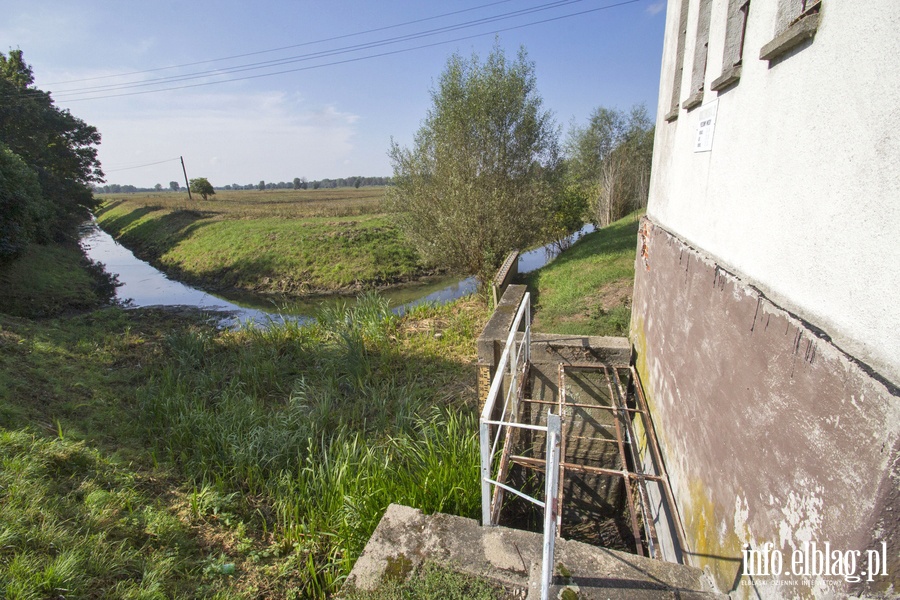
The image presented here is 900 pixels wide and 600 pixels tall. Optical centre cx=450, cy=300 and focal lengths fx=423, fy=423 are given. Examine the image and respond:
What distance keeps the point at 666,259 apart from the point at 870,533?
3.05 m

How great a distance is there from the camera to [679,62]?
4.43 meters

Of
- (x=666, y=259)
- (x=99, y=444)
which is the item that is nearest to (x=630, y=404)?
(x=666, y=259)

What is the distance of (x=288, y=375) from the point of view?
307 inches

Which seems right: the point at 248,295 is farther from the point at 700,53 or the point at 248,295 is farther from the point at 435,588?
the point at 435,588

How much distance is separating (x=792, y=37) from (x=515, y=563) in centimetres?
273

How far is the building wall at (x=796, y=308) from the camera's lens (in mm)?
1266

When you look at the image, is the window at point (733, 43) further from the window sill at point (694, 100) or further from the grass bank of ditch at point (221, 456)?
the grass bank of ditch at point (221, 456)

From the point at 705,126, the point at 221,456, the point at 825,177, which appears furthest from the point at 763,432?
the point at 221,456

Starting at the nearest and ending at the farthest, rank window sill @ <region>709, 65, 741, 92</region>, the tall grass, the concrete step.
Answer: the concrete step
window sill @ <region>709, 65, 741, 92</region>
the tall grass

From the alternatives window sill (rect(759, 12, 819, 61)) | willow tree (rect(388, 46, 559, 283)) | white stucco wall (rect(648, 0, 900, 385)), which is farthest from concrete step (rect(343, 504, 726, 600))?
willow tree (rect(388, 46, 559, 283))

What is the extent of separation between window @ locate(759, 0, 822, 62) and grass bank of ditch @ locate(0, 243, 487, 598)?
357 centimetres

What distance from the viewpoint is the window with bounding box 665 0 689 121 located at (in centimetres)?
429

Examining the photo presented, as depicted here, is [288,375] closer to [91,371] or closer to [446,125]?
[91,371]

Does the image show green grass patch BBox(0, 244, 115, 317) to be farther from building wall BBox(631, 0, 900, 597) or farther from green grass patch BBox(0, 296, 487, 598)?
building wall BBox(631, 0, 900, 597)
